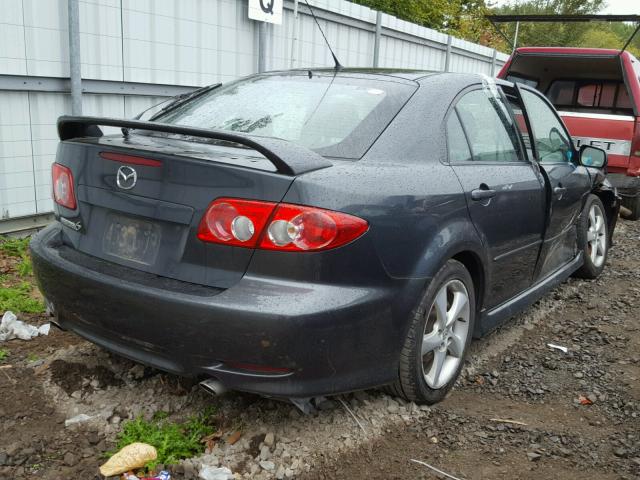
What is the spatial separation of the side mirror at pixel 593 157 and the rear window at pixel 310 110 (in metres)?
2.49

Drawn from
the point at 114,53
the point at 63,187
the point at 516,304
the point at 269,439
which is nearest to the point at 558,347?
the point at 516,304

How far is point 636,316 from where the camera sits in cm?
446

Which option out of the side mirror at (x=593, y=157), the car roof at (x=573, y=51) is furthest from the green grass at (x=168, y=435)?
the car roof at (x=573, y=51)

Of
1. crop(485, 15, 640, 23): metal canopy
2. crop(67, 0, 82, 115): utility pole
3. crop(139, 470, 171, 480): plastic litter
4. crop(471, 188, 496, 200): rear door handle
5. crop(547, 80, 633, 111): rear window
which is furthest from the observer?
crop(547, 80, 633, 111): rear window

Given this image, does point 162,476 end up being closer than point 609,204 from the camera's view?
Yes

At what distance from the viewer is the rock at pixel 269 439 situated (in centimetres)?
251

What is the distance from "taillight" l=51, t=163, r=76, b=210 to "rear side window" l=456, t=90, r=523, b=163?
6.01 feet

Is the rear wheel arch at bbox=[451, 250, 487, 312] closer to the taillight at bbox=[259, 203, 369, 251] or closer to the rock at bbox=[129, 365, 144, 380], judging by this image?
the taillight at bbox=[259, 203, 369, 251]

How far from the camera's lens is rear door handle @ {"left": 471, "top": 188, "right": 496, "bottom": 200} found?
2895mm

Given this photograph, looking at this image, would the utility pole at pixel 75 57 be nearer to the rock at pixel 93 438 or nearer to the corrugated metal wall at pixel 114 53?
the corrugated metal wall at pixel 114 53

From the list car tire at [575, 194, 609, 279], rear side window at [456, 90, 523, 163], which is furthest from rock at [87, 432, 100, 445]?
car tire at [575, 194, 609, 279]

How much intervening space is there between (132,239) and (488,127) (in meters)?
1.99

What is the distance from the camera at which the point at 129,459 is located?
2361 millimetres

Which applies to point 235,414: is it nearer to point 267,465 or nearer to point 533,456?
point 267,465
